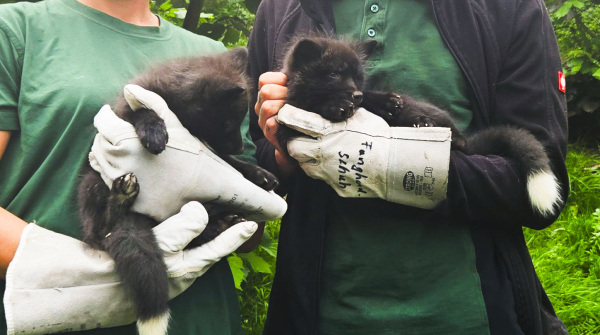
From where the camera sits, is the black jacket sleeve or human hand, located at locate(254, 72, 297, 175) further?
human hand, located at locate(254, 72, 297, 175)

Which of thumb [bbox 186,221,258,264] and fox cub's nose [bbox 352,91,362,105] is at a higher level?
fox cub's nose [bbox 352,91,362,105]

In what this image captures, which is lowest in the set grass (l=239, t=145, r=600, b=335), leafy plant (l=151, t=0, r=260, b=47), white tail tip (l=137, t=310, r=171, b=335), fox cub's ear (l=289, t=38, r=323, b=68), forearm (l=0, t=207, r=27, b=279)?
grass (l=239, t=145, r=600, b=335)

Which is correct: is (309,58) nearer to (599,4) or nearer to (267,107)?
(267,107)

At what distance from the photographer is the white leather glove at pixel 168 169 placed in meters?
2.35

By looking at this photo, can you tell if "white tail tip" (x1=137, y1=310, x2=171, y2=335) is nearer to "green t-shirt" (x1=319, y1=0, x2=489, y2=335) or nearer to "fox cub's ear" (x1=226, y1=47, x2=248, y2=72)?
"green t-shirt" (x1=319, y1=0, x2=489, y2=335)

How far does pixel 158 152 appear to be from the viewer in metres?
2.32

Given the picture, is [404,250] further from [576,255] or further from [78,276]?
[576,255]

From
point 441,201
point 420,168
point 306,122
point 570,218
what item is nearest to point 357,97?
point 306,122

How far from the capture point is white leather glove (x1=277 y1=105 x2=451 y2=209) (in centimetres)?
238

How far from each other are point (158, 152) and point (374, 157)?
87 centimetres

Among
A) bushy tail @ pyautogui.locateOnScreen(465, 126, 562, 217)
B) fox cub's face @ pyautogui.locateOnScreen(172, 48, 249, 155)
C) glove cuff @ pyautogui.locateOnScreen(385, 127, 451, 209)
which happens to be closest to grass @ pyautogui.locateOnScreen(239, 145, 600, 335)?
fox cub's face @ pyautogui.locateOnScreen(172, 48, 249, 155)

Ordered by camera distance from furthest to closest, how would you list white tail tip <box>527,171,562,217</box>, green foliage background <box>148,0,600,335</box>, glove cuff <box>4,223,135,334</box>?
green foliage background <box>148,0,600,335</box> → white tail tip <box>527,171,562,217</box> → glove cuff <box>4,223,135,334</box>

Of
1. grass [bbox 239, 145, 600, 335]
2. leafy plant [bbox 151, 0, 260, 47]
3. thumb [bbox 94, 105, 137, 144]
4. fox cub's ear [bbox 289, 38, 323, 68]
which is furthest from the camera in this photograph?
grass [bbox 239, 145, 600, 335]

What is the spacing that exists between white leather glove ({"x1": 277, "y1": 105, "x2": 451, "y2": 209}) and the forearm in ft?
3.69
